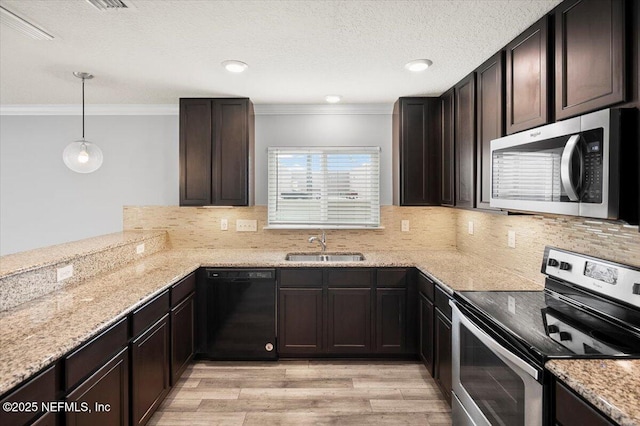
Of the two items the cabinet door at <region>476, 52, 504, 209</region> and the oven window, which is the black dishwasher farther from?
the cabinet door at <region>476, 52, 504, 209</region>

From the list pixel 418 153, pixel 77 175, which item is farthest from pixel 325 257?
pixel 77 175

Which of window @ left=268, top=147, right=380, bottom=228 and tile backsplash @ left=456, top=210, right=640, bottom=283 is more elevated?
window @ left=268, top=147, right=380, bottom=228

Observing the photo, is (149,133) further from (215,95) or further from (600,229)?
(600,229)

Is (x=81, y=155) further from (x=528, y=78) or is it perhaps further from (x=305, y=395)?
(x=528, y=78)

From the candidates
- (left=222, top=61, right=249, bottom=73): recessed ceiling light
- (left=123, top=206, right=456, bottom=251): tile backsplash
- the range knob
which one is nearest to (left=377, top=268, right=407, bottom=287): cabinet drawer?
(left=123, top=206, right=456, bottom=251): tile backsplash

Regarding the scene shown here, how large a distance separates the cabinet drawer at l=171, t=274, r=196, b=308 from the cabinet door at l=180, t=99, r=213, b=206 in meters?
0.79

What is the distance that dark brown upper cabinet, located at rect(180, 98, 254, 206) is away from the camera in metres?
3.29

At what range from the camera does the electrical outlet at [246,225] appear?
3.64 m

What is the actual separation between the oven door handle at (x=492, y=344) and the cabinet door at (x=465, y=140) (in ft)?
2.97

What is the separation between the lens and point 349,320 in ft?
9.93

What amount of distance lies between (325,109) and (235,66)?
4.26 feet

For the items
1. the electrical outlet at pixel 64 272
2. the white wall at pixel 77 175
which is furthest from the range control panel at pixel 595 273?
the white wall at pixel 77 175

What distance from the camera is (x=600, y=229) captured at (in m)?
1.82

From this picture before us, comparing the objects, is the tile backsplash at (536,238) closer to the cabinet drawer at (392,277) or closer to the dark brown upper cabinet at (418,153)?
→ the dark brown upper cabinet at (418,153)
